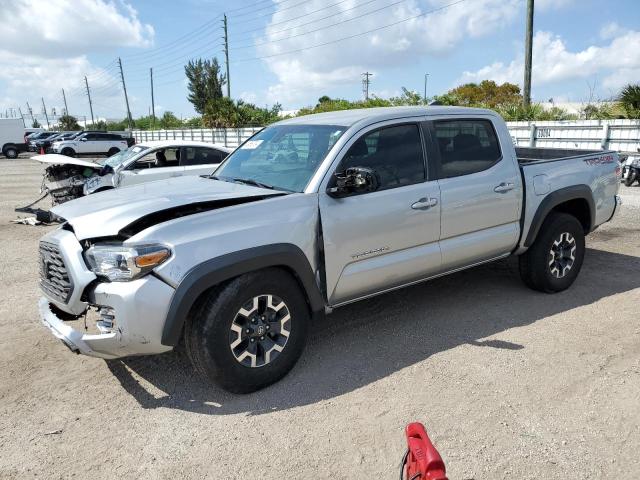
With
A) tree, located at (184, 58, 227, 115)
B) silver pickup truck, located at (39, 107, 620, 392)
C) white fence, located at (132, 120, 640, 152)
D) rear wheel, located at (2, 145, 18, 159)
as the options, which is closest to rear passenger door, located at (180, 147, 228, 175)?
silver pickup truck, located at (39, 107, 620, 392)

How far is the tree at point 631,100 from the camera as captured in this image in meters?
16.3

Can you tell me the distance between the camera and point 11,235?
888 centimetres

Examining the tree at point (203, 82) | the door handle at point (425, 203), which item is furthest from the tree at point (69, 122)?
the door handle at point (425, 203)

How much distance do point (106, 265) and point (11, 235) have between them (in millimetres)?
6972

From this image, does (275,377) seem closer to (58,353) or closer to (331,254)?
(331,254)

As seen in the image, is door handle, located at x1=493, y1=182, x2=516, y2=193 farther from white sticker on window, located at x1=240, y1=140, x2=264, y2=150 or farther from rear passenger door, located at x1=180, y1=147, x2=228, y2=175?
rear passenger door, located at x1=180, y1=147, x2=228, y2=175

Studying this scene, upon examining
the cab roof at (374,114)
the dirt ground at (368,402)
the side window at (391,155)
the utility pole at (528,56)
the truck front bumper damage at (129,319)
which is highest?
the utility pole at (528,56)

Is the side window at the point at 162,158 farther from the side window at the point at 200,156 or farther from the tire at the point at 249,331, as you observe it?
the tire at the point at 249,331

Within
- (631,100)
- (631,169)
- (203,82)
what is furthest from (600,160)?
(203,82)

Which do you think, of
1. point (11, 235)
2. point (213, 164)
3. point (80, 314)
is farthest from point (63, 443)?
point (213, 164)

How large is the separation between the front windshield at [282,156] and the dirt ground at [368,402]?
1353mm

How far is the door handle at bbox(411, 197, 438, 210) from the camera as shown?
13.3 ft

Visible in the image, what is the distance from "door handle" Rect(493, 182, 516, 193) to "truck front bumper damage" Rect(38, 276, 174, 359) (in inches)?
115

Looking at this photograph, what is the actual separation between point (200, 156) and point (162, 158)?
77cm
